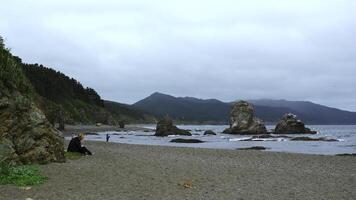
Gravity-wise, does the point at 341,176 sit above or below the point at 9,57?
below

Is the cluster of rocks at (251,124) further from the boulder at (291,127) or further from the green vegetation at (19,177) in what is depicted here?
the green vegetation at (19,177)

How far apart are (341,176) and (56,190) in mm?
14884

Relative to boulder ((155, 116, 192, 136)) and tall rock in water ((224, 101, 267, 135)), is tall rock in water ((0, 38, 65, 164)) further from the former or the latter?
tall rock in water ((224, 101, 267, 135))

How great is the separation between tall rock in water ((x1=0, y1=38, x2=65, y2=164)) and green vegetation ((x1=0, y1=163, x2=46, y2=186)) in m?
3.36

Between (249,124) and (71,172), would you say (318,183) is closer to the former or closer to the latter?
(71,172)

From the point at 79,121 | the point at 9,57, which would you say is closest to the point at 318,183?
the point at 9,57

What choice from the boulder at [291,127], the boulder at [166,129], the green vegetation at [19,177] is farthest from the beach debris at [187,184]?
the boulder at [291,127]

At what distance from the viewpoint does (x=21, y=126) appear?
1021 inches

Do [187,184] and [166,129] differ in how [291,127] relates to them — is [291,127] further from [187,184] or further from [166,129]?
[187,184]

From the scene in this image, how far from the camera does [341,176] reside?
24969 mm

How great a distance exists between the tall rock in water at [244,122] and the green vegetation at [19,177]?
106 m

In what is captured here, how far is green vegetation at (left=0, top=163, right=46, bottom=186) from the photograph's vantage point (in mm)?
18688

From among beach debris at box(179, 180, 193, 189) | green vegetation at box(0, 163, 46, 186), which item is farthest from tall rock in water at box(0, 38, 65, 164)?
beach debris at box(179, 180, 193, 189)

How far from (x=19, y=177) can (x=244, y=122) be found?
109 m
